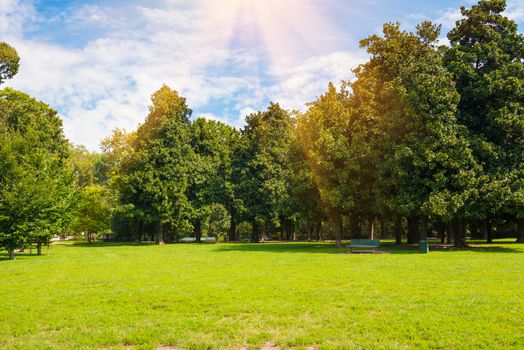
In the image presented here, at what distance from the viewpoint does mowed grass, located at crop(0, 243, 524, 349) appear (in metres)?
8.09

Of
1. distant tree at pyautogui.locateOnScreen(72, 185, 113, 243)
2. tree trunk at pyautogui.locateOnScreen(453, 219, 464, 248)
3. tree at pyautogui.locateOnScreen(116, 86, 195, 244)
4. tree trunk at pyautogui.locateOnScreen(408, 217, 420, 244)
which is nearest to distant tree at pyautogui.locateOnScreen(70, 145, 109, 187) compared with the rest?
distant tree at pyautogui.locateOnScreen(72, 185, 113, 243)

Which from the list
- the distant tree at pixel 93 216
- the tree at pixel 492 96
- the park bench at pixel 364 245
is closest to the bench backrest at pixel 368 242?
the park bench at pixel 364 245

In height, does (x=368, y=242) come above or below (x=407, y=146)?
below

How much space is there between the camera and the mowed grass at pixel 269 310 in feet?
26.5

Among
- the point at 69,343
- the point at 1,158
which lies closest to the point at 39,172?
the point at 1,158

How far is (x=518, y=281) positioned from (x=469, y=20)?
26.5 meters

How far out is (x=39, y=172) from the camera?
29.9 metres

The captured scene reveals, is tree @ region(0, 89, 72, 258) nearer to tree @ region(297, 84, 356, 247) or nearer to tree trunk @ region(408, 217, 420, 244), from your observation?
tree @ region(297, 84, 356, 247)

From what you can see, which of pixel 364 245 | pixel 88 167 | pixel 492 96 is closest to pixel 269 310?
pixel 364 245

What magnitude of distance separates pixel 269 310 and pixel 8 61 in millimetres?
50783

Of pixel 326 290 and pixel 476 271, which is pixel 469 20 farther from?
pixel 326 290

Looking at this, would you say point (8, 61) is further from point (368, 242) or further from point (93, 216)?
point (368, 242)

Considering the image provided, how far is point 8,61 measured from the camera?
4750 cm

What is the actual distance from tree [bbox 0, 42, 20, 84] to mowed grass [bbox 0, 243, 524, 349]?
39.9m
